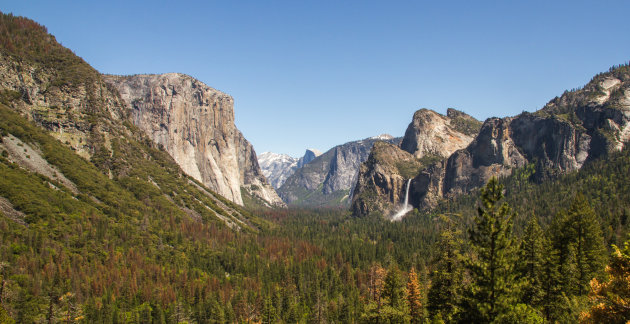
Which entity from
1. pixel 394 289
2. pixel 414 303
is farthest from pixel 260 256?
pixel 394 289

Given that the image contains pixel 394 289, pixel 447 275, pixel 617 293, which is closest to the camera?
pixel 617 293

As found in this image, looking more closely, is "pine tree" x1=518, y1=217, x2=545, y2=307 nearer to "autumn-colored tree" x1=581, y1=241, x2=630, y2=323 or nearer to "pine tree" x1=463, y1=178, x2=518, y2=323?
"pine tree" x1=463, y1=178, x2=518, y2=323

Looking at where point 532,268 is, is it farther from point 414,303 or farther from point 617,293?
point 617,293

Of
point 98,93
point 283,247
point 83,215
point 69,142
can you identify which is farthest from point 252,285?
point 98,93

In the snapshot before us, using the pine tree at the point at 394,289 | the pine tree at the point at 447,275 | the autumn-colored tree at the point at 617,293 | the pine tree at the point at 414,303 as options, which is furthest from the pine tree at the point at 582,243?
the autumn-colored tree at the point at 617,293

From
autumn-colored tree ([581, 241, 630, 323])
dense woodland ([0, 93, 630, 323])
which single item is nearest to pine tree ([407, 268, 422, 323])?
dense woodland ([0, 93, 630, 323])

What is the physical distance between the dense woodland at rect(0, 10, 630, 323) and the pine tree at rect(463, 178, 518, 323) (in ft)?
0.30

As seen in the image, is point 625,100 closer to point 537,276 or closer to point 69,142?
point 537,276

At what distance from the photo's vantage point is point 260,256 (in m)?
130

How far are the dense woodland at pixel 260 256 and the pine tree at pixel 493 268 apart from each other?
0.30 ft

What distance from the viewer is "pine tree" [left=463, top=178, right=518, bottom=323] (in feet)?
75.3

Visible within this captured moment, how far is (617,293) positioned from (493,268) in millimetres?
6319

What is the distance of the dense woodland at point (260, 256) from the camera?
24.4 meters

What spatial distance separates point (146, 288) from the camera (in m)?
84.7
